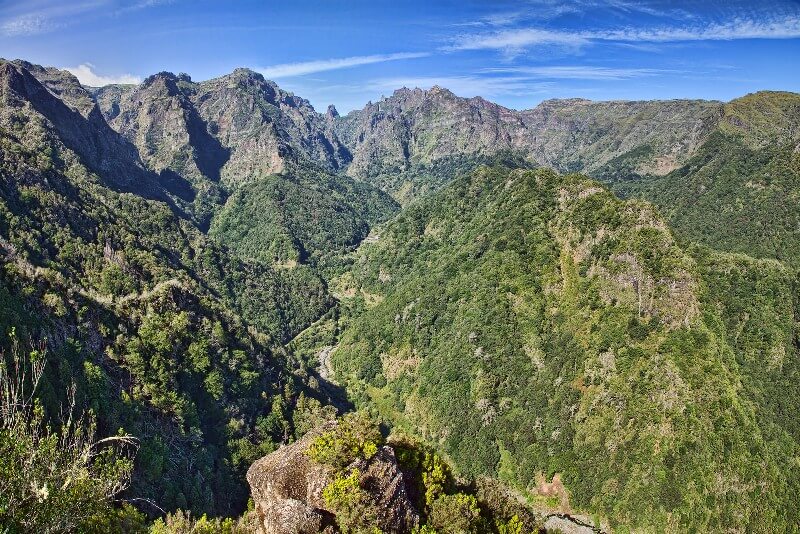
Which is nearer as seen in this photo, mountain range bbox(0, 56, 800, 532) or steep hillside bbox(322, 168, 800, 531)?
mountain range bbox(0, 56, 800, 532)

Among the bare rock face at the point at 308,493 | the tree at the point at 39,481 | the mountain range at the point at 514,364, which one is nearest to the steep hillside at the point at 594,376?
the mountain range at the point at 514,364

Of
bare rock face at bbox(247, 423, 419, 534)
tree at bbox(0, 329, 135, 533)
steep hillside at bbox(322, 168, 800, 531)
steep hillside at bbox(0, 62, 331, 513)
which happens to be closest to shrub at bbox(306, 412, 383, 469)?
bare rock face at bbox(247, 423, 419, 534)

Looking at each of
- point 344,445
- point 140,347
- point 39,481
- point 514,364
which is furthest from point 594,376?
point 39,481

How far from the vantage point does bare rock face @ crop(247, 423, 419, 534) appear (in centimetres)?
3275

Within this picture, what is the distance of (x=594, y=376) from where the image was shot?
120 metres

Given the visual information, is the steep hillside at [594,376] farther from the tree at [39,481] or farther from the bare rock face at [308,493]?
the tree at [39,481]

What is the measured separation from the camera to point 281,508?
33156mm

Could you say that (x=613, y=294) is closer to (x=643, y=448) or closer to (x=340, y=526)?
(x=643, y=448)

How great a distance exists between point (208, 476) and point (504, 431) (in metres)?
71.8

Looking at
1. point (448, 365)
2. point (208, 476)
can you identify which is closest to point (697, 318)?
point (448, 365)

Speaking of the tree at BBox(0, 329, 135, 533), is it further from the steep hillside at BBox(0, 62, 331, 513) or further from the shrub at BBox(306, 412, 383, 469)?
the steep hillside at BBox(0, 62, 331, 513)

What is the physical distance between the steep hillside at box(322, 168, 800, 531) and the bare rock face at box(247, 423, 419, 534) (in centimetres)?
8355

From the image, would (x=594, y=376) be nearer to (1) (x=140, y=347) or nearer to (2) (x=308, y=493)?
(1) (x=140, y=347)

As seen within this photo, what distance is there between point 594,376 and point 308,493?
100099 millimetres
